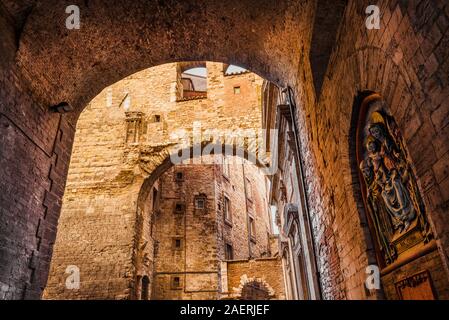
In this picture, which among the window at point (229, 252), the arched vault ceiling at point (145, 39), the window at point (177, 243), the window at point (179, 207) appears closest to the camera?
the arched vault ceiling at point (145, 39)

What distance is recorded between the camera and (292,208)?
6.87 metres

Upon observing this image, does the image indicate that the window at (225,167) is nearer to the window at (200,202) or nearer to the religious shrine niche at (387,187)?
the window at (200,202)

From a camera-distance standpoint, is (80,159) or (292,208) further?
(80,159)

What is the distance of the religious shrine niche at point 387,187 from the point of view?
2203 mm

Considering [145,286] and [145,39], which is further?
[145,286]

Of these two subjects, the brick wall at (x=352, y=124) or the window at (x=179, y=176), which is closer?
the brick wall at (x=352, y=124)

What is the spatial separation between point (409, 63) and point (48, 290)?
1238 centimetres

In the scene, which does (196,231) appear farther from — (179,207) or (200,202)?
(200,202)

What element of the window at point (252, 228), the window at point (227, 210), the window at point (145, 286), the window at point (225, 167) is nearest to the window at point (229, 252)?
the window at point (227, 210)

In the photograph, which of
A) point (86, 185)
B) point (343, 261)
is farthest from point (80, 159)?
point (343, 261)

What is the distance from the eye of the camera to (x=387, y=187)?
253 centimetres

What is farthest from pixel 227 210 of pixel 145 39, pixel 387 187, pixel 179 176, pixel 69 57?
pixel 387 187

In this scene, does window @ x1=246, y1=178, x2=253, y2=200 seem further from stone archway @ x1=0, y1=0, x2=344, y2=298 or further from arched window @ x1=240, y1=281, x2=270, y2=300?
stone archway @ x1=0, y1=0, x2=344, y2=298
